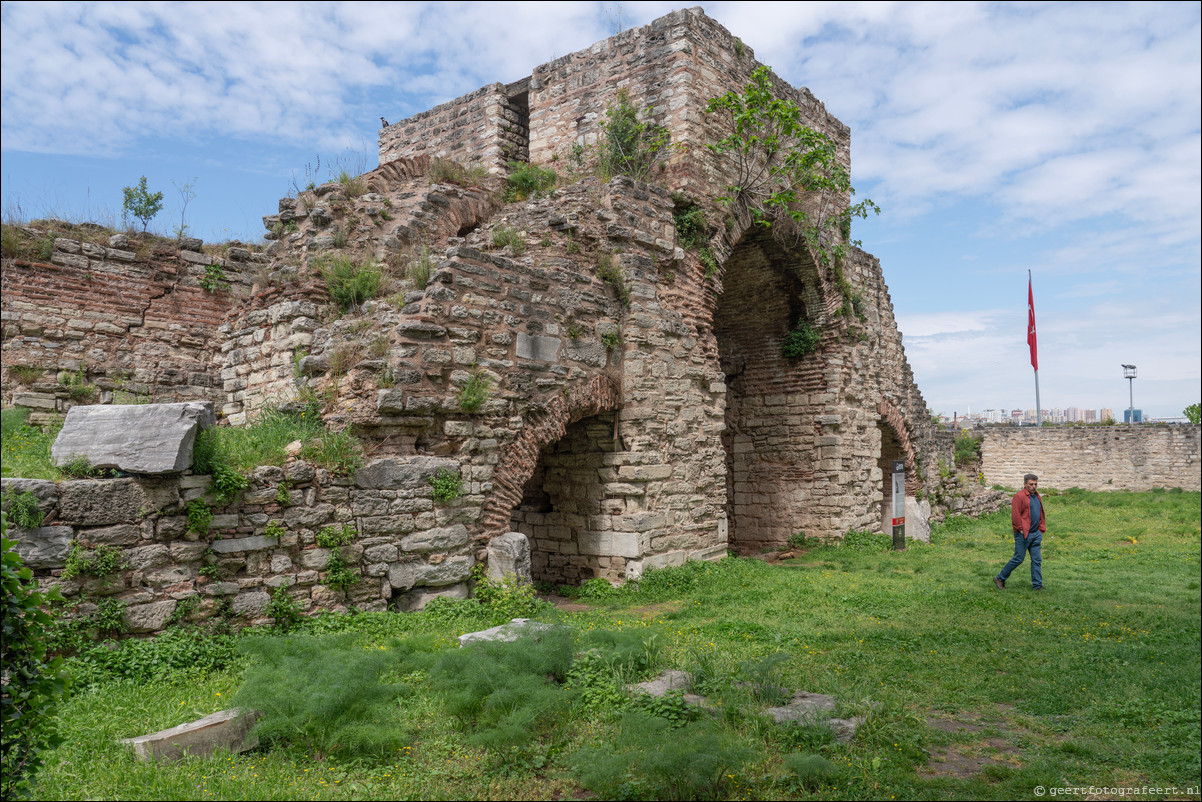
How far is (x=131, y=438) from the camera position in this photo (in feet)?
17.0

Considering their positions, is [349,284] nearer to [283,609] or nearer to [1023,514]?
[283,609]

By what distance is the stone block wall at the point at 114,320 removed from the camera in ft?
30.1

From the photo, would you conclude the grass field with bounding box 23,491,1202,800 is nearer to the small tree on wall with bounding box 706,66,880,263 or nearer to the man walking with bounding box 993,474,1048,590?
the man walking with bounding box 993,474,1048,590

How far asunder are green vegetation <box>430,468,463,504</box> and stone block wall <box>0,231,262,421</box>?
4818 millimetres

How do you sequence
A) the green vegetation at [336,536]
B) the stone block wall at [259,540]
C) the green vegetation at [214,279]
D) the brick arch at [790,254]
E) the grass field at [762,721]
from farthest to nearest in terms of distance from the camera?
the brick arch at [790,254], the green vegetation at [214,279], the green vegetation at [336,536], the stone block wall at [259,540], the grass field at [762,721]

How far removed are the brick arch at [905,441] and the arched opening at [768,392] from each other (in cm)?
261

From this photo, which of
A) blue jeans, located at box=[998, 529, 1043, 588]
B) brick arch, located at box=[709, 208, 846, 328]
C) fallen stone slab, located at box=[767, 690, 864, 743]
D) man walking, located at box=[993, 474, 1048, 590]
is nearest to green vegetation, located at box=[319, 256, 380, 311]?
brick arch, located at box=[709, 208, 846, 328]

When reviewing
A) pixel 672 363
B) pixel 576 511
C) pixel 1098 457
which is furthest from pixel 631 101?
pixel 1098 457

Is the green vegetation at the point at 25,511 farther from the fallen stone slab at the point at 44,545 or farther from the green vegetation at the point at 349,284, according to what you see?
the green vegetation at the point at 349,284

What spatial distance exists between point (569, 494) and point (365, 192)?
5285 millimetres

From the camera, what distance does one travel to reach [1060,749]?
13.5 ft

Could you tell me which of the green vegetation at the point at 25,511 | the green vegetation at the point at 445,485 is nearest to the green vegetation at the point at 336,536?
the green vegetation at the point at 445,485

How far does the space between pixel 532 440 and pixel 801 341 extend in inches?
287

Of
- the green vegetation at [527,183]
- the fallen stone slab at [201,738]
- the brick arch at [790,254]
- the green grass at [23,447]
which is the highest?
the green vegetation at [527,183]
